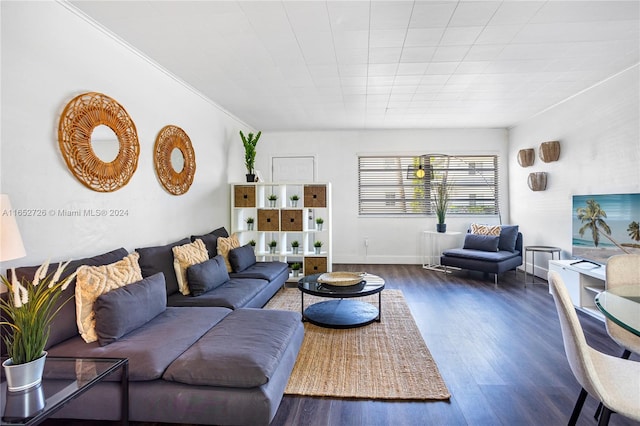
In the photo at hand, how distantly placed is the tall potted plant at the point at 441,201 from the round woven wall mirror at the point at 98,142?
509 centimetres

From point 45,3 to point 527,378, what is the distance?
414cm

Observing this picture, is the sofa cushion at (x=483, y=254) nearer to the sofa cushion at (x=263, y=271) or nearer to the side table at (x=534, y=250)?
the side table at (x=534, y=250)

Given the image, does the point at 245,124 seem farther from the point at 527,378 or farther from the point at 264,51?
the point at 527,378

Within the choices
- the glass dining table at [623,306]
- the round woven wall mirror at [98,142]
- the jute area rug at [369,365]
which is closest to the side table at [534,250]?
the jute area rug at [369,365]

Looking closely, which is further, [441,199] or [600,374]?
[441,199]

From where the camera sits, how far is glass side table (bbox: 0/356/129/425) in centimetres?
125

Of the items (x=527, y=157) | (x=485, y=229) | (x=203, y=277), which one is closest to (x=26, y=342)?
(x=203, y=277)

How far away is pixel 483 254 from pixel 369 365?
3522 millimetres

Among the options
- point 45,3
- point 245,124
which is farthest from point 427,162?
point 45,3

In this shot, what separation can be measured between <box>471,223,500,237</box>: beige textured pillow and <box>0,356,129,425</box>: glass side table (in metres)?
5.60

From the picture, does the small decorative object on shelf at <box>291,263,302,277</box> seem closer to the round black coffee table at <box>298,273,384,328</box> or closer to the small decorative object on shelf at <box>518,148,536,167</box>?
the round black coffee table at <box>298,273,384,328</box>

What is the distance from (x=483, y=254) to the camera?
5.20 metres

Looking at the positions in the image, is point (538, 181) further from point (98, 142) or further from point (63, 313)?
point (63, 313)

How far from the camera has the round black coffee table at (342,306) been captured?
3.08 m
